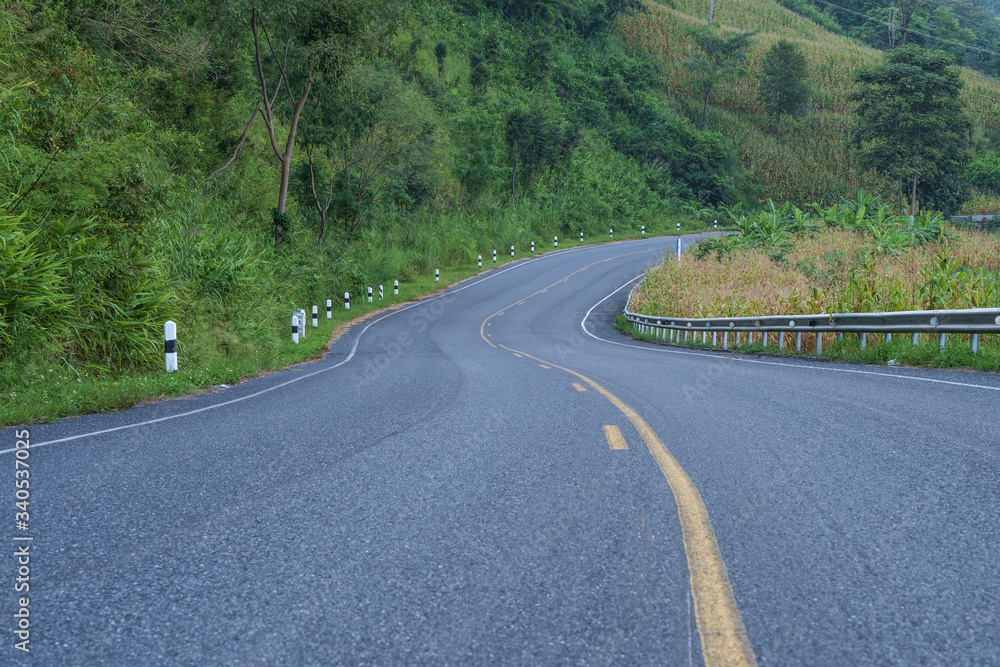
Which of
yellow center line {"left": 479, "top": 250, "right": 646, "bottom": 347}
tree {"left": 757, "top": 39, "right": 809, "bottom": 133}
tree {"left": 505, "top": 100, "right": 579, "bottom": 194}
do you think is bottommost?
yellow center line {"left": 479, "top": 250, "right": 646, "bottom": 347}

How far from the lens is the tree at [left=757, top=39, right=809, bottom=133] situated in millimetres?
72875

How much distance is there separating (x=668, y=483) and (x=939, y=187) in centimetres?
5783

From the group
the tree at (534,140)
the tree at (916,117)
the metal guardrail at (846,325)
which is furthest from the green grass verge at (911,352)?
the tree at (534,140)

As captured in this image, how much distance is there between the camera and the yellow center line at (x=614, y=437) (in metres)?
6.10

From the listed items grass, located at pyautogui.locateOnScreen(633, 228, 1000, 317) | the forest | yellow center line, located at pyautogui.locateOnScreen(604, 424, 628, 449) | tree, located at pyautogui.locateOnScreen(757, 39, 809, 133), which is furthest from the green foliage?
grass, located at pyautogui.locateOnScreen(633, 228, 1000, 317)

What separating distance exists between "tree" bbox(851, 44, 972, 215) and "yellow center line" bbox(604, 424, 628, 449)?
169 feet

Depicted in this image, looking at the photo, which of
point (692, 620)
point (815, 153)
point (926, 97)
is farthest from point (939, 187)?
point (692, 620)

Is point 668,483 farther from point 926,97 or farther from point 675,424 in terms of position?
point 926,97

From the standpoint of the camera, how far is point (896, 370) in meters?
11.6

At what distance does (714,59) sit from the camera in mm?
79500

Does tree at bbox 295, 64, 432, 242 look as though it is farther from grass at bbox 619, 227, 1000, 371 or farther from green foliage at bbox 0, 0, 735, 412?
grass at bbox 619, 227, 1000, 371

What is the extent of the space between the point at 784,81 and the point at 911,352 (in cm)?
7002

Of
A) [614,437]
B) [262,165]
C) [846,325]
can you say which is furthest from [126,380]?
[262,165]

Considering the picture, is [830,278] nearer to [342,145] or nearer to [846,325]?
[846,325]
